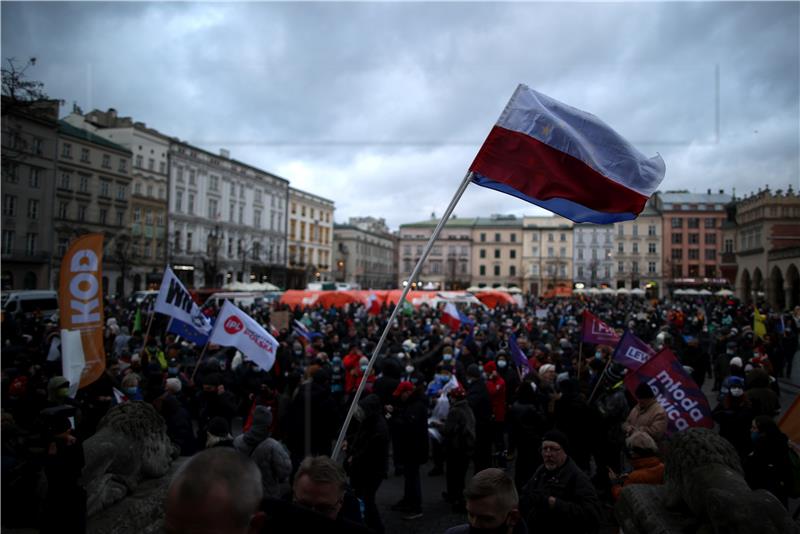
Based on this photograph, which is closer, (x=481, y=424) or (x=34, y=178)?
(x=481, y=424)

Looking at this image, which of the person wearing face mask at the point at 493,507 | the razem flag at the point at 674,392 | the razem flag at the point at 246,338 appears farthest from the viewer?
the razem flag at the point at 246,338

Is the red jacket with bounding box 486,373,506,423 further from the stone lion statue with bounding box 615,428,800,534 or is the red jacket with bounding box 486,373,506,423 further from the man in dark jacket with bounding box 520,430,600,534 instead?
the stone lion statue with bounding box 615,428,800,534

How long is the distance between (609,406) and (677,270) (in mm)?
89063

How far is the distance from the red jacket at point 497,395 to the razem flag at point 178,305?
18.2ft

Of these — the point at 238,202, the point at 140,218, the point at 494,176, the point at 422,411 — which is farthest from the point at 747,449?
the point at 238,202

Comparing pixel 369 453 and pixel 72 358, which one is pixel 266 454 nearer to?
pixel 369 453

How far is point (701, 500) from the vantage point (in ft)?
9.39

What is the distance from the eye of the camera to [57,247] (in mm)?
45438

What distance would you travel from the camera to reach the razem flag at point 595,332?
34.2 feet

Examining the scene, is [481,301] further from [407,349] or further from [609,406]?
[609,406]

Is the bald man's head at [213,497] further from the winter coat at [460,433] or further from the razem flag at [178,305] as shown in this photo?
the razem flag at [178,305]

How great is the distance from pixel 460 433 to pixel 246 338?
13.3 feet

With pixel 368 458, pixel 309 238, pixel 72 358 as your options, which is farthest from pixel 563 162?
pixel 309 238

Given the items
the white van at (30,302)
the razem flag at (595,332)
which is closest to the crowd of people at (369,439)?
the razem flag at (595,332)
